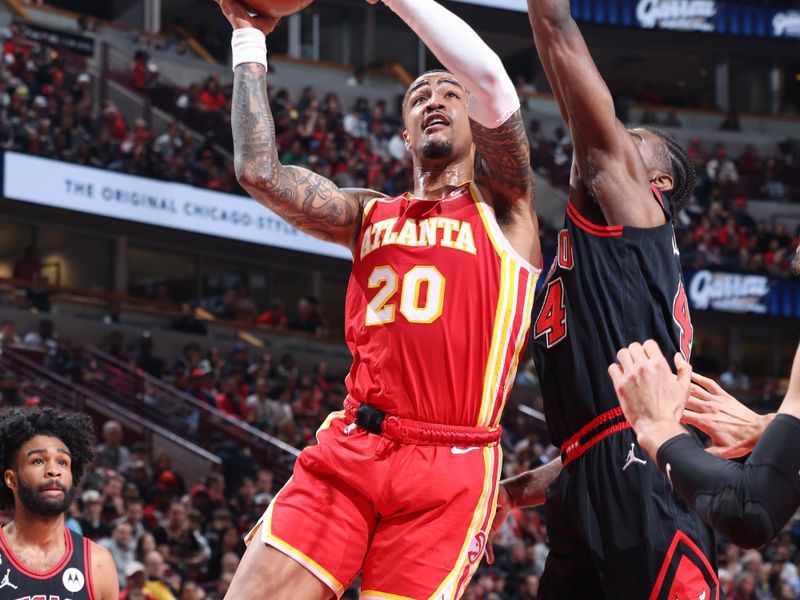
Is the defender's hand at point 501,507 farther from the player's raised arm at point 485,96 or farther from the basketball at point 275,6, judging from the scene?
the basketball at point 275,6

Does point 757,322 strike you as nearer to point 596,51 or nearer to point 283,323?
point 596,51

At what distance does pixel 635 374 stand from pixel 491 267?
1.46m

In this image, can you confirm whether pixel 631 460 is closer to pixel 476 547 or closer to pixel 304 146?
pixel 476 547

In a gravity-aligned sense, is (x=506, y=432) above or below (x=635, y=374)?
below

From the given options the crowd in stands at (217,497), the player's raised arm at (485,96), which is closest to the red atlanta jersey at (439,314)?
the player's raised arm at (485,96)

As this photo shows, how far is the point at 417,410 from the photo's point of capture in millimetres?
4312

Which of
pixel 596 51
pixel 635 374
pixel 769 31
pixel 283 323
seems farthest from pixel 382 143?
pixel 635 374

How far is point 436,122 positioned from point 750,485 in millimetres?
2329

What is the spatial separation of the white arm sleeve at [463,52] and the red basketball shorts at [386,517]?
1.29 metres

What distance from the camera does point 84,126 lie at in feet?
65.0

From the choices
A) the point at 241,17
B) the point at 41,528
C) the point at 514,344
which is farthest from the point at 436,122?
the point at 41,528

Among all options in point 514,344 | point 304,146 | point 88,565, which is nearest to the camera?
point 514,344

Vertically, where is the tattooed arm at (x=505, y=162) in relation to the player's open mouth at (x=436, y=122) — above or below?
below

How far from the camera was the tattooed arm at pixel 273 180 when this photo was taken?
4492 mm
